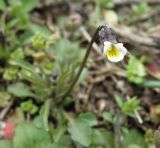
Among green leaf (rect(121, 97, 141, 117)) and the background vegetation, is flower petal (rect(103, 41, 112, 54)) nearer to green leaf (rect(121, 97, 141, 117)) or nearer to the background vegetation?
the background vegetation

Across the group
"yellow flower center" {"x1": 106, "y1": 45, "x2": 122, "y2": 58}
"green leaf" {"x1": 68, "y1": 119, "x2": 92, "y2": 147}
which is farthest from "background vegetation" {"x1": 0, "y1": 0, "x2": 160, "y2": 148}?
"yellow flower center" {"x1": 106, "y1": 45, "x2": 122, "y2": 58}

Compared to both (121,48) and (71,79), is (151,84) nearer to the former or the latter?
(71,79)

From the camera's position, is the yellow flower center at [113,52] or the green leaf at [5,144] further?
the green leaf at [5,144]

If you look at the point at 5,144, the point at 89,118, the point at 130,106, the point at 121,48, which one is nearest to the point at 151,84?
the point at 130,106

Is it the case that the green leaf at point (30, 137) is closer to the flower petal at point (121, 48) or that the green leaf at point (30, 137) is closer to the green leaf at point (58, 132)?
the green leaf at point (58, 132)

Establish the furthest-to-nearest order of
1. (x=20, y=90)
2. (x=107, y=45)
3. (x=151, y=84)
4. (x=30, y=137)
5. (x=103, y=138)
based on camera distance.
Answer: (x=151, y=84), (x=20, y=90), (x=103, y=138), (x=30, y=137), (x=107, y=45)

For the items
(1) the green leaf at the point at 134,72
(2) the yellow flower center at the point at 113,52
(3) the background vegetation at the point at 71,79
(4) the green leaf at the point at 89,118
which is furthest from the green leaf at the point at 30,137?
(1) the green leaf at the point at 134,72
